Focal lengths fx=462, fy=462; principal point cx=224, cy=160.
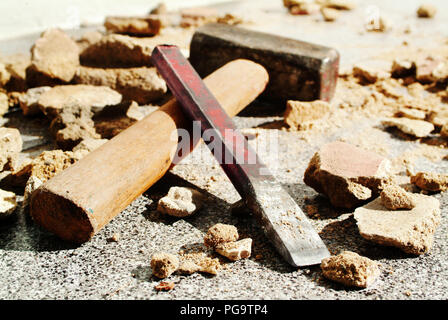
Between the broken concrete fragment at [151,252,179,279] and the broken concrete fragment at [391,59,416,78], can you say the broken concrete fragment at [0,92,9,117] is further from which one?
the broken concrete fragment at [391,59,416,78]

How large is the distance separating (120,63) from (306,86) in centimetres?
153

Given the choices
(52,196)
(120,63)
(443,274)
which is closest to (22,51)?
(120,63)

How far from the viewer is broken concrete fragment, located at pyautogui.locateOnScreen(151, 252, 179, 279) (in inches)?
72.0

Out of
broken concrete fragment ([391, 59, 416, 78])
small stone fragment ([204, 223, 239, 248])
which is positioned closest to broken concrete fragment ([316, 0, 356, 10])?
broken concrete fragment ([391, 59, 416, 78])

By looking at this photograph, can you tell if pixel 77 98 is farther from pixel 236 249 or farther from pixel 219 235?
pixel 236 249

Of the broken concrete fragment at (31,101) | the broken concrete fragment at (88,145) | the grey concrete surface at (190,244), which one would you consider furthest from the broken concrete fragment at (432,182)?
the broken concrete fragment at (31,101)

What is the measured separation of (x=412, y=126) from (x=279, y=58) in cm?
107

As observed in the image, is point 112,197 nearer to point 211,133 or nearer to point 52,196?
point 52,196

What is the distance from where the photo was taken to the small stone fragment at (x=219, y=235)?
1.99 metres

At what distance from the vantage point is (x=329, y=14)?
20.5 feet

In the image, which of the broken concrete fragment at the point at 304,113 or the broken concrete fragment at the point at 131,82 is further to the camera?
the broken concrete fragment at the point at 131,82

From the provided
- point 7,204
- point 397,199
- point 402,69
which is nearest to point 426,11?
point 402,69

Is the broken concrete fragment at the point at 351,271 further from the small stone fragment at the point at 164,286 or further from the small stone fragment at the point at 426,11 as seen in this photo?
the small stone fragment at the point at 426,11

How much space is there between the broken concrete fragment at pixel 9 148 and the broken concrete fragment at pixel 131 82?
1.00m
